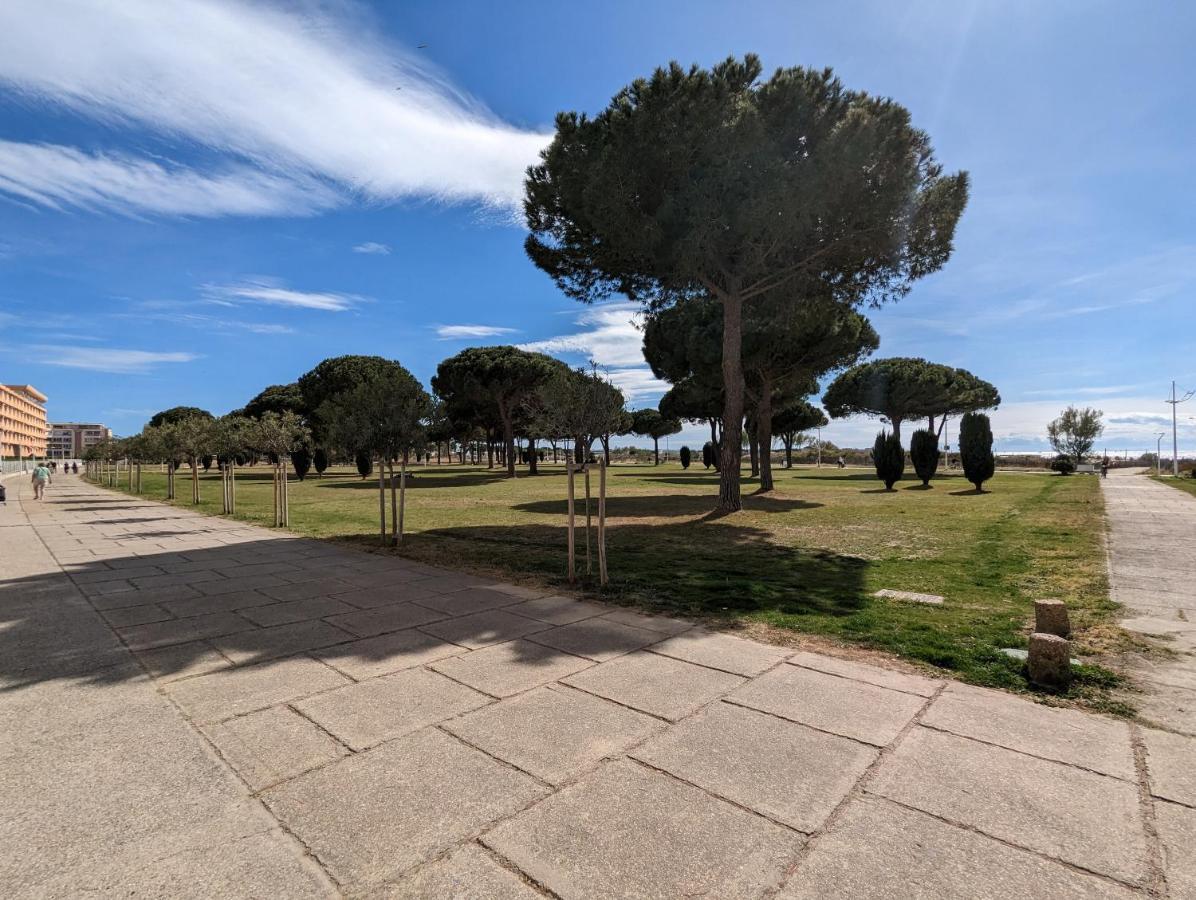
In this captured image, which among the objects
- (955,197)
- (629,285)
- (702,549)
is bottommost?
(702,549)

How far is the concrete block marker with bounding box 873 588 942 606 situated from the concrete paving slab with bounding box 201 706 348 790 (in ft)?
16.9

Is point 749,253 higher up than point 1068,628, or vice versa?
point 749,253

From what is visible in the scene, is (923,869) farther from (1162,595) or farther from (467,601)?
(1162,595)

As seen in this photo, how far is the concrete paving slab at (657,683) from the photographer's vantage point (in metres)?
3.20

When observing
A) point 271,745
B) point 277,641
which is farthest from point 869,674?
point 277,641

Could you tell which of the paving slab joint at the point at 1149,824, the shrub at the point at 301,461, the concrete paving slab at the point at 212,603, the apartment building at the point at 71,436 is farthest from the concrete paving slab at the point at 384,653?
the apartment building at the point at 71,436

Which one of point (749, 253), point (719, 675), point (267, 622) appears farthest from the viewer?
point (749, 253)

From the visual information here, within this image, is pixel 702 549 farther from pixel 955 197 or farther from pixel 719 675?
pixel 955 197

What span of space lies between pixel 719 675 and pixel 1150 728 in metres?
2.14

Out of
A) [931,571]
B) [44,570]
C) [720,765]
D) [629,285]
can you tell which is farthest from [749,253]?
[44,570]

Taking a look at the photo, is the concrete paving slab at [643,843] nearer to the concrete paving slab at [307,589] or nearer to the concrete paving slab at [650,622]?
the concrete paving slab at [650,622]

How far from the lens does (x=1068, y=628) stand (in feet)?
14.0

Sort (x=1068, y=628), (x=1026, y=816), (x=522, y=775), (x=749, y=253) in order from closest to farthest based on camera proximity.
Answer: (x=1026, y=816) < (x=522, y=775) < (x=1068, y=628) < (x=749, y=253)

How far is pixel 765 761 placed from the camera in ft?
8.41
